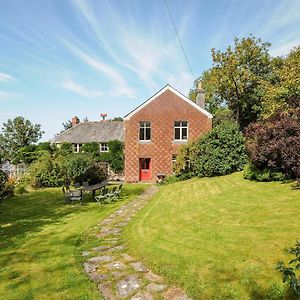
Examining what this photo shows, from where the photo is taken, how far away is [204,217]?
11.4m

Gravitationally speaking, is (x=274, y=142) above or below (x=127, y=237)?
above

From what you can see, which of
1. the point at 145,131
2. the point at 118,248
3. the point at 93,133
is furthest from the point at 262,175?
the point at 93,133

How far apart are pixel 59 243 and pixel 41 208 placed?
26.6 feet

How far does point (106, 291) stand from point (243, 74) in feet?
110

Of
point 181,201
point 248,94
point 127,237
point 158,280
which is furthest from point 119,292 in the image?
point 248,94

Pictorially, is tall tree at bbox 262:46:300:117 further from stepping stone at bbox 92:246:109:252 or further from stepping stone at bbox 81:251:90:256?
stepping stone at bbox 81:251:90:256

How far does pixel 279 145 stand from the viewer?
15086 millimetres

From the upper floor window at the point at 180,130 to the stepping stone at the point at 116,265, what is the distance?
23.1 m

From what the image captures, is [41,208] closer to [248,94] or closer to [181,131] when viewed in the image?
[181,131]

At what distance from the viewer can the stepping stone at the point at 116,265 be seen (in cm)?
766

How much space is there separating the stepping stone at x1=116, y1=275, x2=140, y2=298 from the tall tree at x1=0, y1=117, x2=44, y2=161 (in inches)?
2430

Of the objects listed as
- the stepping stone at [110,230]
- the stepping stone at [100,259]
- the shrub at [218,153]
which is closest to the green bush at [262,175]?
the shrub at [218,153]

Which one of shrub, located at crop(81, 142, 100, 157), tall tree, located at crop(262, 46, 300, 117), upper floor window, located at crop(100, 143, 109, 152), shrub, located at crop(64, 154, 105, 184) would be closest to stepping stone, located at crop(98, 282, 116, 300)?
tall tree, located at crop(262, 46, 300, 117)

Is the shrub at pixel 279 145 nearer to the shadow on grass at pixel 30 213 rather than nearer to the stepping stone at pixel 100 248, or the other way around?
the shadow on grass at pixel 30 213
